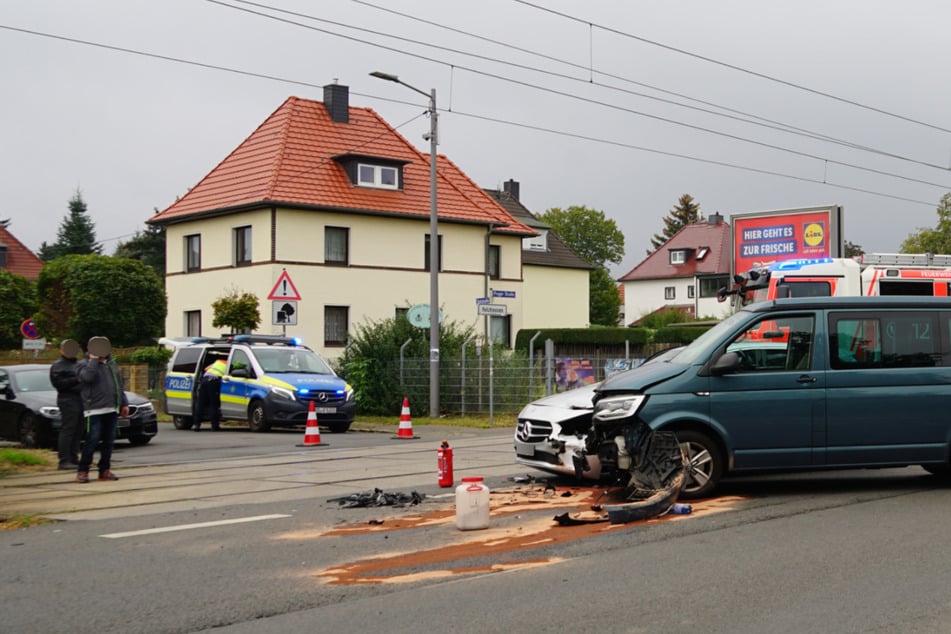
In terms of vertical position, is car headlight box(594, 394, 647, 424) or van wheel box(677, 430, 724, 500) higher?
car headlight box(594, 394, 647, 424)

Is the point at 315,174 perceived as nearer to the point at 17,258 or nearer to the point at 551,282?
the point at 551,282

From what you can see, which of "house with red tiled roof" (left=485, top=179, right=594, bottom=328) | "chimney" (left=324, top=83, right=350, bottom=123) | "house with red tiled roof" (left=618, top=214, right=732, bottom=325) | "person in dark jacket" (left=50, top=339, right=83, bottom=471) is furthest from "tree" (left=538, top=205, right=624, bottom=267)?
"person in dark jacket" (left=50, top=339, right=83, bottom=471)

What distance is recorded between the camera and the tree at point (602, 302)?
97394mm

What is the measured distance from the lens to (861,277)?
20438 mm

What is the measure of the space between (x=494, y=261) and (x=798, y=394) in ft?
124

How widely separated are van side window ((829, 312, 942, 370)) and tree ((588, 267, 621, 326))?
281ft

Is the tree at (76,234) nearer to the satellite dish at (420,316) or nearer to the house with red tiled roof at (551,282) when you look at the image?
the house with red tiled roof at (551,282)

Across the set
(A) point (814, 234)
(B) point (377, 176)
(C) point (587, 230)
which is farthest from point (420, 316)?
(C) point (587, 230)

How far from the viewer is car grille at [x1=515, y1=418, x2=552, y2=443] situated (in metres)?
11.4

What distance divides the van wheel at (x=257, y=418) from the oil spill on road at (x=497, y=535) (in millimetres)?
12416

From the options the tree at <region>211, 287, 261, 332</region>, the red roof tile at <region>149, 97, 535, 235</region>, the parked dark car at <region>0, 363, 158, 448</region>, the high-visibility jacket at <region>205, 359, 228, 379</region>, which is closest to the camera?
the parked dark car at <region>0, 363, 158, 448</region>

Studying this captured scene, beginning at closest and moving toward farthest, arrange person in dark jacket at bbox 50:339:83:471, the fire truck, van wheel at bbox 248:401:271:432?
person in dark jacket at bbox 50:339:83:471 → the fire truck → van wheel at bbox 248:401:271:432

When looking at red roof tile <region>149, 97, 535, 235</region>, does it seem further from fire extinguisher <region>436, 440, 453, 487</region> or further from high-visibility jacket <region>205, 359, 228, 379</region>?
fire extinguisher <region>436, 440, 453, 487</region>

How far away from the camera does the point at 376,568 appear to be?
7.60m
